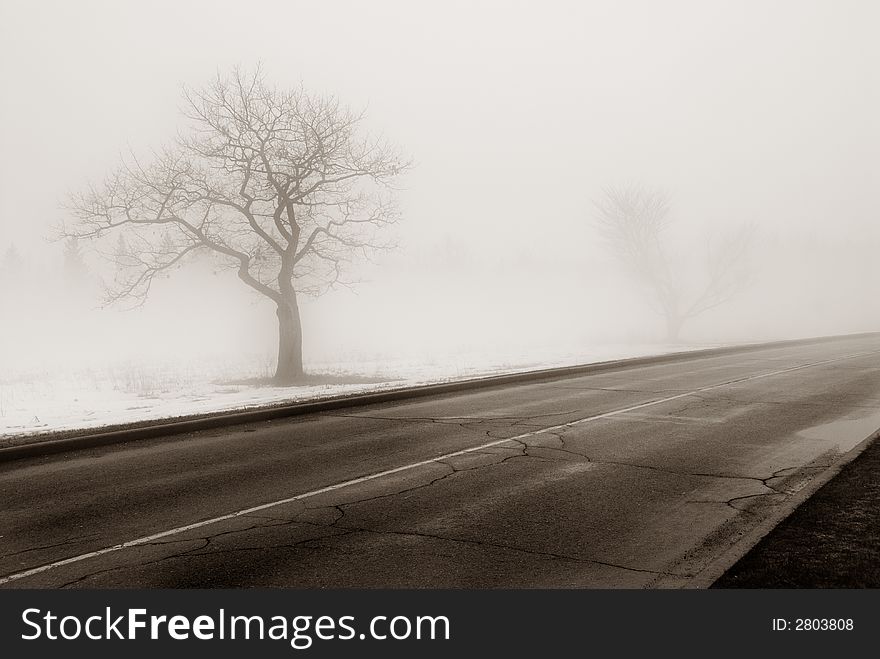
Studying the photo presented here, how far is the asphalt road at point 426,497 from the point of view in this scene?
16.4 ft

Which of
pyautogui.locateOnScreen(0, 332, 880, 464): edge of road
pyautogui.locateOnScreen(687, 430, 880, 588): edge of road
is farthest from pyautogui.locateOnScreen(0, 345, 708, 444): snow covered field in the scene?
pyautogui.locateOnScreen(687, 430, 880, 588): edge of road

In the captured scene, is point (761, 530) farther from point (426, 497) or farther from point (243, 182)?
point (243, 182)

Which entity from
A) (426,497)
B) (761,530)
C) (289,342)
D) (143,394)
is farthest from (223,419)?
(289,342)

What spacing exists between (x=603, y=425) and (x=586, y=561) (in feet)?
21.1

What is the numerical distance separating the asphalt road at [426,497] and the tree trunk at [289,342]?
9.30 metres

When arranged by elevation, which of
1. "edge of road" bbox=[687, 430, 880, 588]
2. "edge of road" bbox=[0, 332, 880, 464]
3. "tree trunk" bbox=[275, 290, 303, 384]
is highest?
"tree trunk" bbox=[275, 290, 303, 384]

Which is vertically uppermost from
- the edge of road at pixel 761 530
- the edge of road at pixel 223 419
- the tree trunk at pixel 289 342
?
the tree trunk at pixel 289 342

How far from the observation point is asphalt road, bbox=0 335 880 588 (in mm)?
5012

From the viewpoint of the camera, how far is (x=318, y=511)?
6543mm

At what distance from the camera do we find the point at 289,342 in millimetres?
22141

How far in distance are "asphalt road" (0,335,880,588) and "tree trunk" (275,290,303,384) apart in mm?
9295

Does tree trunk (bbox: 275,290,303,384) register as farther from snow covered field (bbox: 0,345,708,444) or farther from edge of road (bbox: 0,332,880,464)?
edge of road (bbox: 0,332,880,464)

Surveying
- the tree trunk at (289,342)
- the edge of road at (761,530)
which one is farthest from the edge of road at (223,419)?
the tree trunk at (289,342)

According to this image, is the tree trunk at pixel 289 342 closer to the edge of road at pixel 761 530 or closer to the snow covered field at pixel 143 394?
the snow covered field at pixel 143 394
